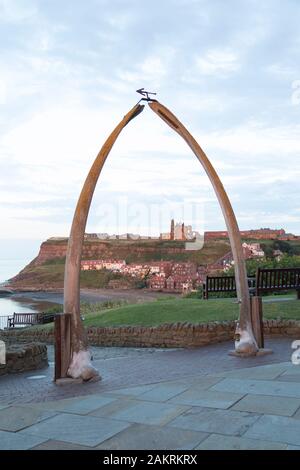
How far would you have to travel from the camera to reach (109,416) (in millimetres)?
4988

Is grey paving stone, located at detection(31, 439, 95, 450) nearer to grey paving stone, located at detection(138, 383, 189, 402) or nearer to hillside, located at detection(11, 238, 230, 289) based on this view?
grey paving stone, located at detection(138, 383, 189, 402)

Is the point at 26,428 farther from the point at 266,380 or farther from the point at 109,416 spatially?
the point at 266,380

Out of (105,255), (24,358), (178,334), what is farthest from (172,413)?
(105,255)

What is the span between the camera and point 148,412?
5055mm

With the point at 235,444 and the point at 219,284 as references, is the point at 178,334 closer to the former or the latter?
the point at 219,284

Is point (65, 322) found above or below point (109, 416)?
above

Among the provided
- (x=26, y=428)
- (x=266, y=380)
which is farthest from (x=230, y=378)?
(x=26, y=428)

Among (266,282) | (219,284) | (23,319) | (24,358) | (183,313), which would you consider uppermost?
(266,282)

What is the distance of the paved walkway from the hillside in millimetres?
48073

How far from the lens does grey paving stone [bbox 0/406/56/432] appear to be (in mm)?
4836

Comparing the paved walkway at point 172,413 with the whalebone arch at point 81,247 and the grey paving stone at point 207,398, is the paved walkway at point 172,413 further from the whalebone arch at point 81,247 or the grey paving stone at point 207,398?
the whalebone arch at point 81,247

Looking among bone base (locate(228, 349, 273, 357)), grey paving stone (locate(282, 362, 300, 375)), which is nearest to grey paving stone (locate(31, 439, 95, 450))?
grey paving stone (locate(282, 362, 300, 375))

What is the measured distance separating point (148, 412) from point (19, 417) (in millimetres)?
1366
